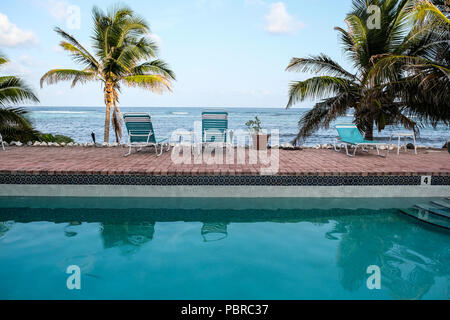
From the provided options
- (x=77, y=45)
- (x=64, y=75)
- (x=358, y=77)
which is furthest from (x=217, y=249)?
(x=77, y=45)

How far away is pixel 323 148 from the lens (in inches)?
340

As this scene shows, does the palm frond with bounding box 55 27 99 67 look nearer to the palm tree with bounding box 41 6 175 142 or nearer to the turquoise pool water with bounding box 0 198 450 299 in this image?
the palm tree with bounding box 41 6 175 142

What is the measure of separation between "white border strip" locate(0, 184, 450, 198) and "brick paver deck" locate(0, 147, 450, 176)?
28 cm

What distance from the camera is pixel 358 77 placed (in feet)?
29.1

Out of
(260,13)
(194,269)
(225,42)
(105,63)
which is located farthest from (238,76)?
(194,269)

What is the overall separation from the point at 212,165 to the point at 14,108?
781 cm

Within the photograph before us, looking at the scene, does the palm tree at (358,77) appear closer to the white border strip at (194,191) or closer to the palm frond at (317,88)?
the palm frond at (317,88)

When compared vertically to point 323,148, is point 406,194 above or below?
below

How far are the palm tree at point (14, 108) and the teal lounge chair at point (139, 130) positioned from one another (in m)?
4.63

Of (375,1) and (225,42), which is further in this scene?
(225,42)

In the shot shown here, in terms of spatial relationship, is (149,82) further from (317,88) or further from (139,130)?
(317,88)
